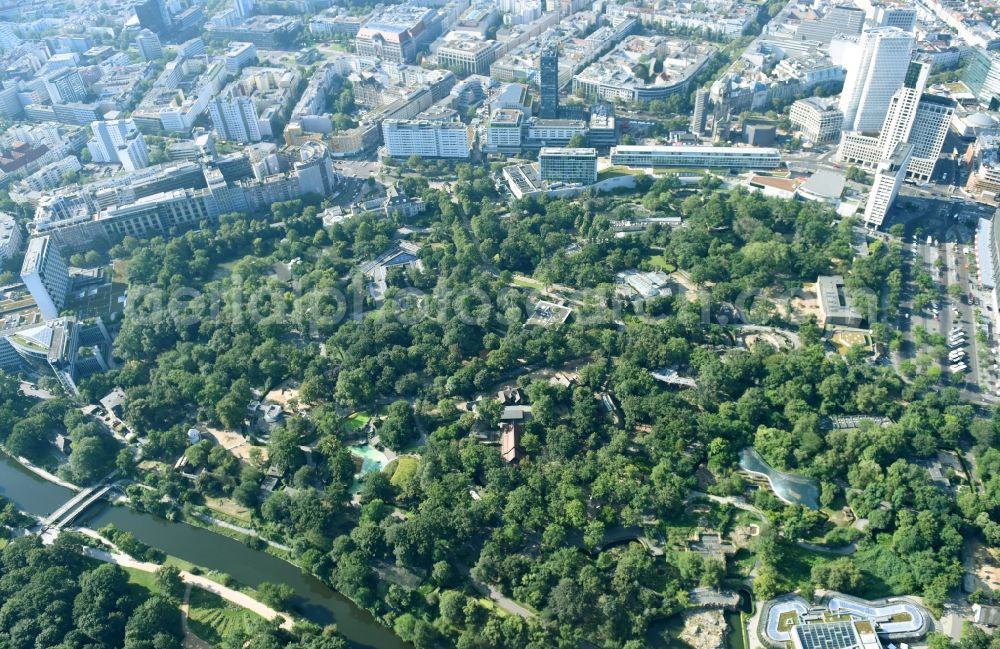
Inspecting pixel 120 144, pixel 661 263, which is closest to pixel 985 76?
pixel 661 263

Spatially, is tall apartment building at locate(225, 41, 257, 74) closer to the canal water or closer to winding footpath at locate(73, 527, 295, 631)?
the canal water

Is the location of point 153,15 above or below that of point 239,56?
above

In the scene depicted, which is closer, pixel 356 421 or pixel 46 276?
pixel 356 421

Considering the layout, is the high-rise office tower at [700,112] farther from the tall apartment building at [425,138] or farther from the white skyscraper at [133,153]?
the white skyscraper at [133,153]

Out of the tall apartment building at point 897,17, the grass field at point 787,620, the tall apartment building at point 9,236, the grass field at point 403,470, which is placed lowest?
the grass field at point 787,620

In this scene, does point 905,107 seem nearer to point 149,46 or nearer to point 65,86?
point 65,86

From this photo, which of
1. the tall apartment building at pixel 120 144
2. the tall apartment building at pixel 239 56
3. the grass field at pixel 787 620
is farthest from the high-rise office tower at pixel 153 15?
the grass field at pixel 787 620
